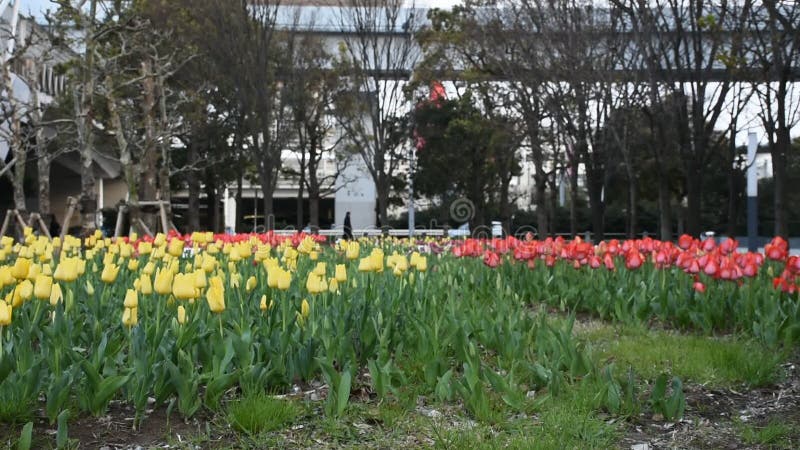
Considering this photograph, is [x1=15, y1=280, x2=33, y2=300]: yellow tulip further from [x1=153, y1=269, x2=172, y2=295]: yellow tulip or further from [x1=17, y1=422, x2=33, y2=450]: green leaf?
[x1=17, y1=422, x2=33, y2=450]: green leaf

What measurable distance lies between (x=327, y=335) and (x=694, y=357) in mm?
2246

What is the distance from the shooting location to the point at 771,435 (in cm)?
363

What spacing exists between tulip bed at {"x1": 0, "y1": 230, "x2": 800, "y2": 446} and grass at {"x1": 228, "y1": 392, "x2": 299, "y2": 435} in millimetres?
39

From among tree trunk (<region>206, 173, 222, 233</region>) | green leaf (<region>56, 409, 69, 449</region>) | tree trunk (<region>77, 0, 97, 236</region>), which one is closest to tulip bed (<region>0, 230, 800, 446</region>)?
green leaf (<region>56, 409, 69, 449</region>)

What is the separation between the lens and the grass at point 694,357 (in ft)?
15.2

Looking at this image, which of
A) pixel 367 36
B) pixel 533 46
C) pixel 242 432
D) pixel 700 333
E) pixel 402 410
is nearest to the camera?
pixel 242 432

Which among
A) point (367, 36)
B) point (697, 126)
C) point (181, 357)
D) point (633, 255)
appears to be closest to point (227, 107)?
point (367, 36)

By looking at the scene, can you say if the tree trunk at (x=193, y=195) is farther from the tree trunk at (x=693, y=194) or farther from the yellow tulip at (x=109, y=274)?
the yellow tulip at (x=109, y=274)

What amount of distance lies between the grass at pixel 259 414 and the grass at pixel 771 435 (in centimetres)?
195

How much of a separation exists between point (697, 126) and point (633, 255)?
8287 mm

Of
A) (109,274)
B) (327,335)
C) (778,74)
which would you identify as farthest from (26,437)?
(778,74)

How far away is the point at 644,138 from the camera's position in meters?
25.6

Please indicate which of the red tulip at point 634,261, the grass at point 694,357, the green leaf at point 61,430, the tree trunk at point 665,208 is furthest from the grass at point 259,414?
the tree trunk at point 665,208

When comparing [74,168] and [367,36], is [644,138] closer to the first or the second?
[367,36]
